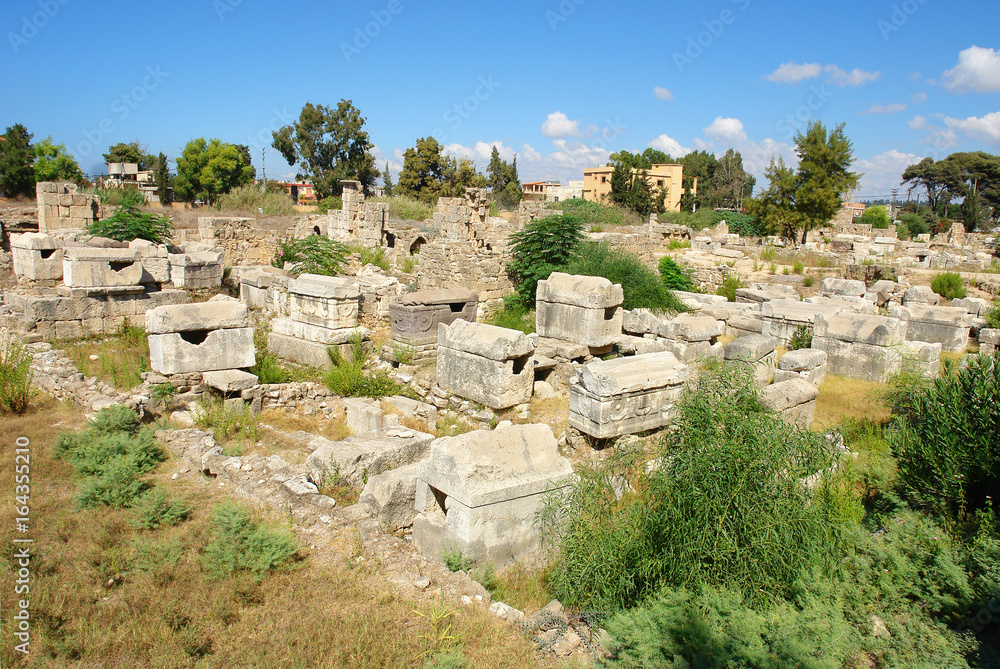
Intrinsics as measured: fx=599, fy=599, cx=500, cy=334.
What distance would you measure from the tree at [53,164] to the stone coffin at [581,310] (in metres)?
28.0

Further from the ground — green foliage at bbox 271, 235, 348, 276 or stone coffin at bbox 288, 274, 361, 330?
green foliage at bbox 271, 235, 348, 276

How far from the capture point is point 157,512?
4.11m

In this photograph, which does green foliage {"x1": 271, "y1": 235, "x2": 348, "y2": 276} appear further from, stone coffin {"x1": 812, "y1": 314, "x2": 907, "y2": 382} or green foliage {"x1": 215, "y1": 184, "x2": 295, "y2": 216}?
green foliage {"x1": 215, "y1": 184, "x2": 295, "y2": 216}

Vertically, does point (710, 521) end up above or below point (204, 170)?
below

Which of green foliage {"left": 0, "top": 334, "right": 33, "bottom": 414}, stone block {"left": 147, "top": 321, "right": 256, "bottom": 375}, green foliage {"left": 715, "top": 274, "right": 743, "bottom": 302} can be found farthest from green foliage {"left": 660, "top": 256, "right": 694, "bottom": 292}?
green foliage {"left": 0, "top": 334, "right": 33, "bottom": 414}

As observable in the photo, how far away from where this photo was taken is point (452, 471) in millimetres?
4020

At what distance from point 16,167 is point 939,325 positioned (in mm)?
34549

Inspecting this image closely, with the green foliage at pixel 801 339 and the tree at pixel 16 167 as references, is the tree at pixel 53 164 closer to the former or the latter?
the tree at pixel 16 167

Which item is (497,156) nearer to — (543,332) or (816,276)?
(816,276)

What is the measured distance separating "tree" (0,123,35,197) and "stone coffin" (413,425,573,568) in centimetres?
3238

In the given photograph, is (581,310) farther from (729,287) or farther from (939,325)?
(729,287)

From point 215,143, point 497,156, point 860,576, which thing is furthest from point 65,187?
point 497,156

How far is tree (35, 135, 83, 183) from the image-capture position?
1080 inches

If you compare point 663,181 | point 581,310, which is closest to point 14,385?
point 581,310
